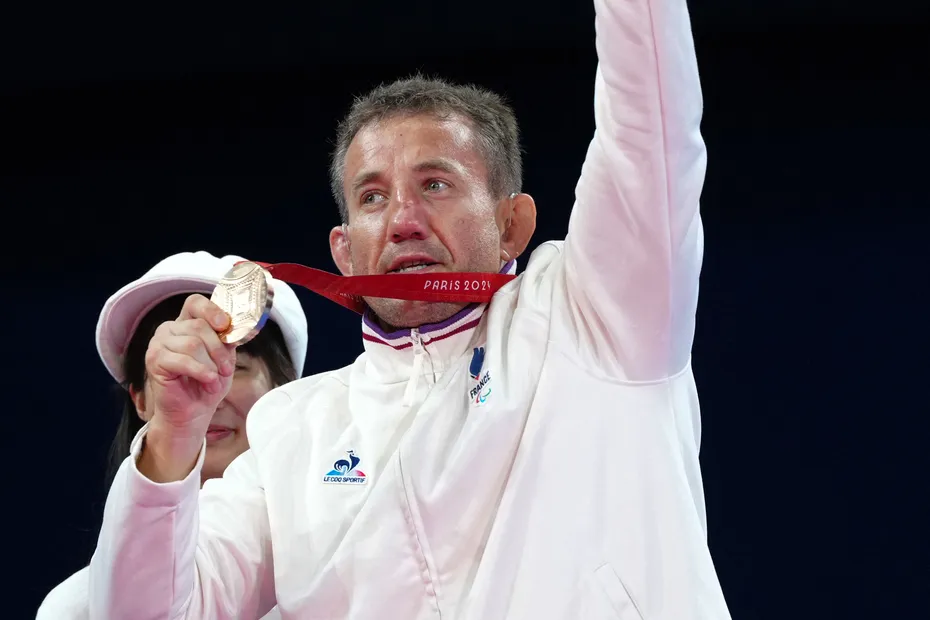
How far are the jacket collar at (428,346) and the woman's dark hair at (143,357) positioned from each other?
706mm

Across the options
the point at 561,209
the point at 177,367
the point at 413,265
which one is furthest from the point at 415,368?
the point at 561,209

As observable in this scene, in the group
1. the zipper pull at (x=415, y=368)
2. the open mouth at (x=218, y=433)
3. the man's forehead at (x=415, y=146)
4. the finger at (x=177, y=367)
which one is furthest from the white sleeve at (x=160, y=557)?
the open mouth at (x=218, y=433)

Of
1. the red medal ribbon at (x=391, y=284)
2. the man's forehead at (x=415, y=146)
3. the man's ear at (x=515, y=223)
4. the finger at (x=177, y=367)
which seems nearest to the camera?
the finger at (x=177, y=367)

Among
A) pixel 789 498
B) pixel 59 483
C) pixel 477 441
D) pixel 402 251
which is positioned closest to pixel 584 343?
pixel 477 441

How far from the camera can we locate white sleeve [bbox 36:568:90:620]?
1.99 meters

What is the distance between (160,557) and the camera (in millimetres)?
1469

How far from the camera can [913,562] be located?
2.65 m

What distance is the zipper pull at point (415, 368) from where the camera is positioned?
5.61ft

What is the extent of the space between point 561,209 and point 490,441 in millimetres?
1699

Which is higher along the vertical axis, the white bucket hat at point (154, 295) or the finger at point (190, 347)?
the white bucket hat at point (154, 295)

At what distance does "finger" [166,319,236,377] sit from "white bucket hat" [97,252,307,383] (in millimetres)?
804

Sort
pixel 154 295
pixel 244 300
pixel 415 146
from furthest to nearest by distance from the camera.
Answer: pixel 154 295 → pixel 415 146 → pixel 244 300

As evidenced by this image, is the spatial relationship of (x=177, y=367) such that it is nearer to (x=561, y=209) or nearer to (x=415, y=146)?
(x=415, y=146)

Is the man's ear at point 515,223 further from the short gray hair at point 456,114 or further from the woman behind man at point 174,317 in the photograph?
the woman behind man at point 174,317
